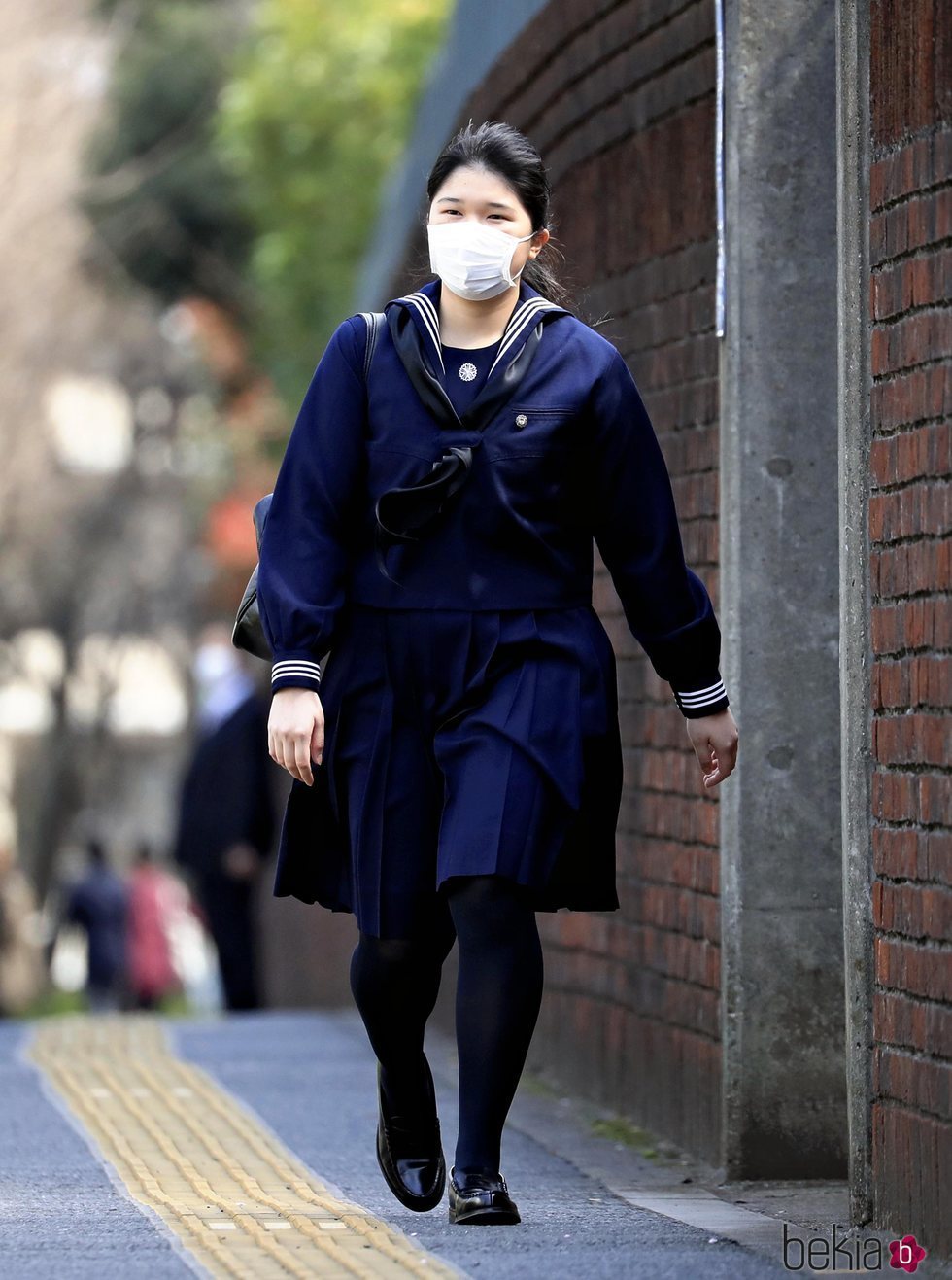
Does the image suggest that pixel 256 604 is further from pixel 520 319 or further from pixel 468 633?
pixel 520 319

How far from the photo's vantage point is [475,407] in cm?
456

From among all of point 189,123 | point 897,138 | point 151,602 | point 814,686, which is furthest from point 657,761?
point 151,602

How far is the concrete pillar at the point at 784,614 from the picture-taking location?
552 centimetres

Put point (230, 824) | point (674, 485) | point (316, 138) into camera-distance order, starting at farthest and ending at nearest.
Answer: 1. point (316, 138)
2. point (230, 824)
3. point (674, 485)

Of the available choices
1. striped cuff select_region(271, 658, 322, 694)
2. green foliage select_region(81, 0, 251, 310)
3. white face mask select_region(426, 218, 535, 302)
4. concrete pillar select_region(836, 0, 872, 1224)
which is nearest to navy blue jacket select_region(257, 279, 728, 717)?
striped cuff select_region(271, 658, 322, 694)

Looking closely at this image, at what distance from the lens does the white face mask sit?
457cm

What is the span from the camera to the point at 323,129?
25.6 m

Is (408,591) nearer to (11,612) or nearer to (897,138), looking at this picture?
(897,138)

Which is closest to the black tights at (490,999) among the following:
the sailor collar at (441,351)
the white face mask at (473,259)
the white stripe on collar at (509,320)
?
the sailor collar at (441,351)

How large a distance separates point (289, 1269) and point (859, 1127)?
3.49ft

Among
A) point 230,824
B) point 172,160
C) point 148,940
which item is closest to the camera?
point 230,824

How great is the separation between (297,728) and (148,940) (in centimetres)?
2535

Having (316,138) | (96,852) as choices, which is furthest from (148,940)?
(316,138)

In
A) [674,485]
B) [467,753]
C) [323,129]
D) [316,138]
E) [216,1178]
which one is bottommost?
[216,1178]
